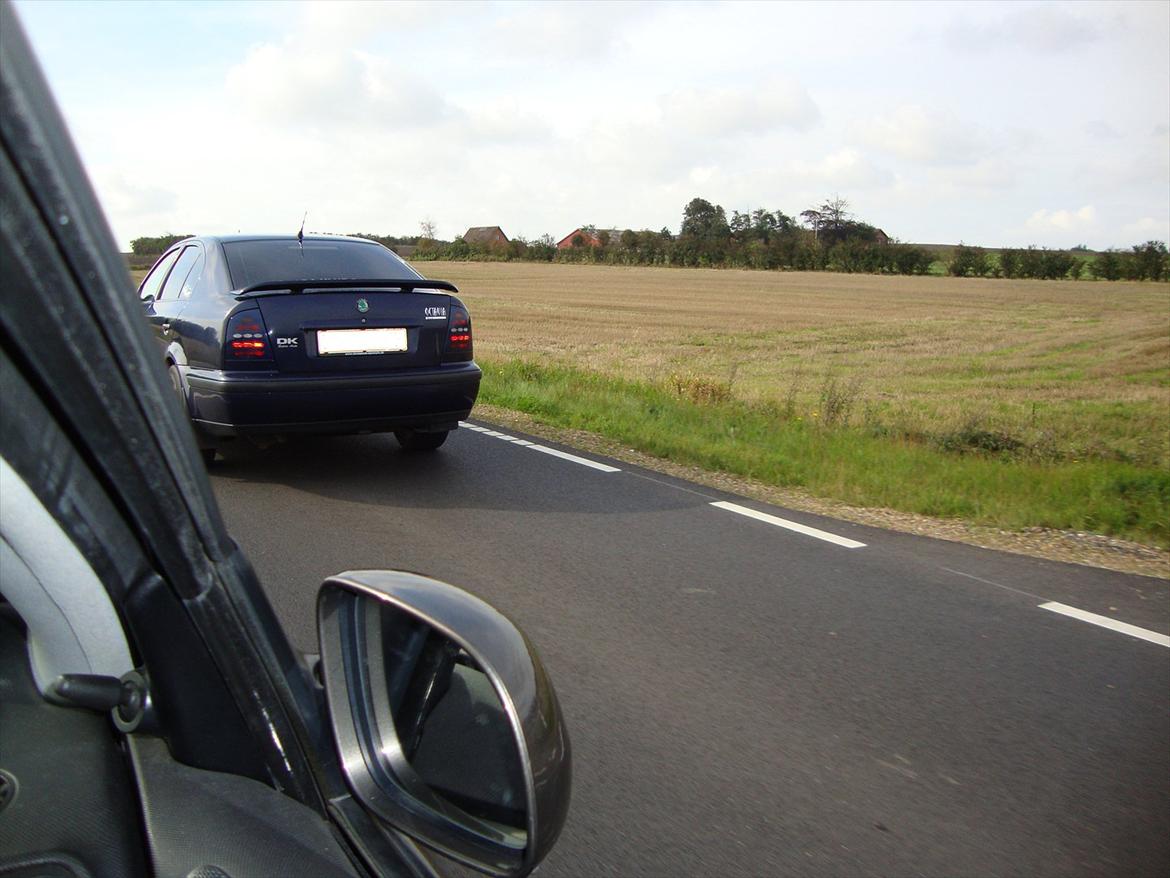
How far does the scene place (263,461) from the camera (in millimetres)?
7809

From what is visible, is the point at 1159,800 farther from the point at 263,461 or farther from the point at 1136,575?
the point at 263,461

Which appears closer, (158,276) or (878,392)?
(158,276)

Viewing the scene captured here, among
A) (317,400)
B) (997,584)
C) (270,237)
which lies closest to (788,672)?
(997,584)

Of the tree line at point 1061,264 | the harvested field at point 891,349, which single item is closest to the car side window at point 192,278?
the harvested field at point 891,349

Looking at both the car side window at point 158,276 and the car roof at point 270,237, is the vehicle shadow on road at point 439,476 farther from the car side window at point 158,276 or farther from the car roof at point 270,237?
the car roof at point 270,237

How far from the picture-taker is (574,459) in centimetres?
833

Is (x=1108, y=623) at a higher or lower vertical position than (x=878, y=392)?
higher

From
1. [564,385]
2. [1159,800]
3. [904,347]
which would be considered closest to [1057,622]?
[1159,800]

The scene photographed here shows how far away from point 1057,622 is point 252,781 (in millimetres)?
4396

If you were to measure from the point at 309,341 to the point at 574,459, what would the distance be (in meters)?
2.56

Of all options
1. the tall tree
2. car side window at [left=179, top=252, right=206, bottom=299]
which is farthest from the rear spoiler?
the tall tree

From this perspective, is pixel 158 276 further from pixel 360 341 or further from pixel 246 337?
pixel 360 341

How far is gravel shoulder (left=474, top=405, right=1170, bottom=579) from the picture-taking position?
6.05 metres

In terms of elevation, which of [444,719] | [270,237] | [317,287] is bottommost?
[444,719]
